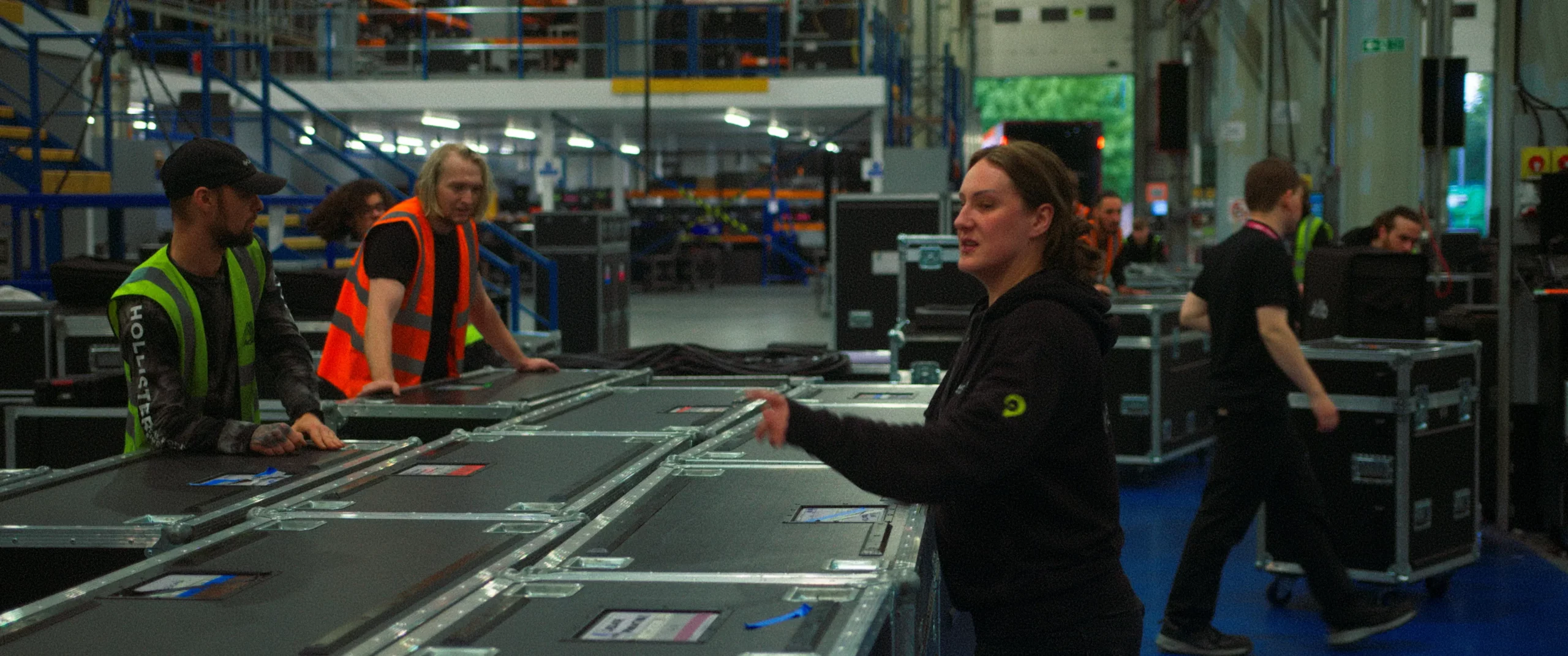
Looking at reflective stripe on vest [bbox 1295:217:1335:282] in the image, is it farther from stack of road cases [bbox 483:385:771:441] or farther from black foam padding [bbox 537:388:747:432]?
black foam padding [bbox 537:388:747:432]

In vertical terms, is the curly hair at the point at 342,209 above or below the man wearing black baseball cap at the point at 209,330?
above

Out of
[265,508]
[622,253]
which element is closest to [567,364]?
[265,508]

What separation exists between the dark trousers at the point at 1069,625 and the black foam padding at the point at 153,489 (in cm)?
120

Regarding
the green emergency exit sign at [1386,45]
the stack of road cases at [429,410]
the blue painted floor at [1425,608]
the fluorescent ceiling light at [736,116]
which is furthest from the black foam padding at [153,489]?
the fluorescent ceiling light at [736,116]

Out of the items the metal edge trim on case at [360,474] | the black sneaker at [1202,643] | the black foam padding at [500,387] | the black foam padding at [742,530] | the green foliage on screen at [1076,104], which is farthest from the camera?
the green foliage on screen at [1076,104]

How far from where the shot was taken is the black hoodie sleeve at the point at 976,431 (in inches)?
78.4

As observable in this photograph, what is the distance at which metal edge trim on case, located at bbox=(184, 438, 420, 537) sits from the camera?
6.92 feet

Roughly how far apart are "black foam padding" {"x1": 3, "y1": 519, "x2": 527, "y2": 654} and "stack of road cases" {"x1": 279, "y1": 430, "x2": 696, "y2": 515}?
12 centimetres

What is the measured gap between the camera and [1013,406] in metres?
2.01

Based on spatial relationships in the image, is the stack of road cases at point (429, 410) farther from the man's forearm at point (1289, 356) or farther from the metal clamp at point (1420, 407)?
the metal clamp at point (1420, 407)

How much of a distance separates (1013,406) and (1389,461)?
12.5 feet

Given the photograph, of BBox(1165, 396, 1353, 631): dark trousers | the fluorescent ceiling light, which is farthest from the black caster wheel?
the fluorescent ceiling light

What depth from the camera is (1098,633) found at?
2133mm

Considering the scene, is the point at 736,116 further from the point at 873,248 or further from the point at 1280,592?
the point at 1280,592
